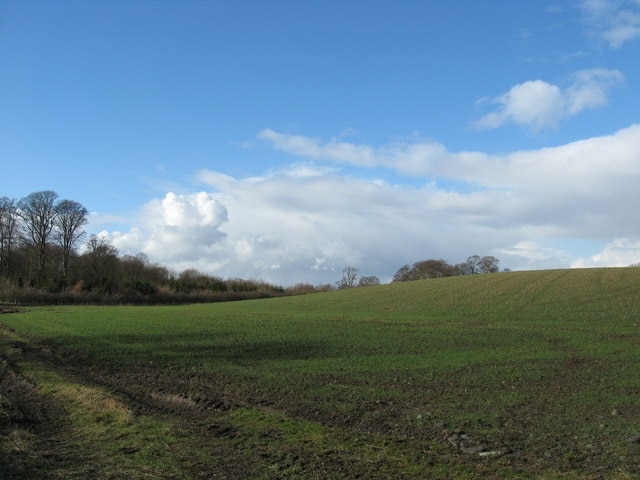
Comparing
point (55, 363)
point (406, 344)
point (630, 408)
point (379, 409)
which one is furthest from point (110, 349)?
point (630, 408)

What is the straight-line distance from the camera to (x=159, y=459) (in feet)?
33.1

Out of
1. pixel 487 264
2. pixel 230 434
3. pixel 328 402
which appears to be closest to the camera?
pixel 230 434

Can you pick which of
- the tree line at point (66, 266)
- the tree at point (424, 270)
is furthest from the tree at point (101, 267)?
the tree at point (424, 270)

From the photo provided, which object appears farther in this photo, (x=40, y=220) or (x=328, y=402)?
(x=40, y=220)

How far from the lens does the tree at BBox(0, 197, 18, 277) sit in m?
97.6

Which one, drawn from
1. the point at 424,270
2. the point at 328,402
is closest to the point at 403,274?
the point at 424,270

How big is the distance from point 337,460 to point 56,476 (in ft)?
16.2

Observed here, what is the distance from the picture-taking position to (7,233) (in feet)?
326

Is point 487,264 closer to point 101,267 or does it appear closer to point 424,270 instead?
point 424,270

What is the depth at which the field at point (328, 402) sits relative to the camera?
976cm

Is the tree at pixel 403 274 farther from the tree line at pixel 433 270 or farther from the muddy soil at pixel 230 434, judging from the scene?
the muddy soil at pixel 230 434

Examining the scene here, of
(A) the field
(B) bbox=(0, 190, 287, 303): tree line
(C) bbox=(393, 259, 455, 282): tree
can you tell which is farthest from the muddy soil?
(C) bbox=(393, 259, 455, 282): tree

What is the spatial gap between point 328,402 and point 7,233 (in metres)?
103

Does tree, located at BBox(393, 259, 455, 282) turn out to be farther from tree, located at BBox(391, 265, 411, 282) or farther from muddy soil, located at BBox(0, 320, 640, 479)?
muddy soil, located at BBox(0, 320, 640, 479)
